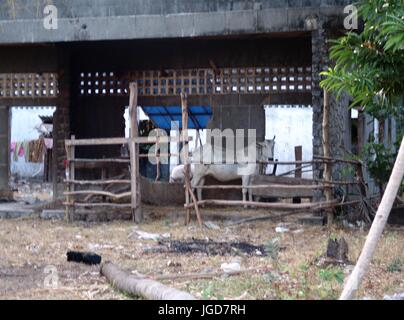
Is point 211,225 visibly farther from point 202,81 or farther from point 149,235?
point 202,81

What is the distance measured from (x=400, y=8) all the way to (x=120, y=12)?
6.29 metres

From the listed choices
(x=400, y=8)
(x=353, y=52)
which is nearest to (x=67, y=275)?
(x=353, y=52)

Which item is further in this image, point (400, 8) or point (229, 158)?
point (229, 158)

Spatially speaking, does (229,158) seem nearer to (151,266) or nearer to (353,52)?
(151,266)

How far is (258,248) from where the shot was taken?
8484 mm

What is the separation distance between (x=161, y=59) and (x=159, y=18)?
2272mm

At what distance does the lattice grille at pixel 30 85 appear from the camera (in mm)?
13328

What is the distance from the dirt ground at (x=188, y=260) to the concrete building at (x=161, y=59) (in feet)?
6.10

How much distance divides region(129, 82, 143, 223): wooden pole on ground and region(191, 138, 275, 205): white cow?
2077mm

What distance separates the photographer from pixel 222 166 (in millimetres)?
13094

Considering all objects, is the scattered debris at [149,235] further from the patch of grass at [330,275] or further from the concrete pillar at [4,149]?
the concrete pillar at [4,149]

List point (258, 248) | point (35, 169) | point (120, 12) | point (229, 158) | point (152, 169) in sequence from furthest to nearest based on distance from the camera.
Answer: point (35, 169) < point (152, 169) < point (229, 158) < point (120, 12) < point (258, 248)

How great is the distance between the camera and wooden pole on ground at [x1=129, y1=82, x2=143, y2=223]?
10680mm

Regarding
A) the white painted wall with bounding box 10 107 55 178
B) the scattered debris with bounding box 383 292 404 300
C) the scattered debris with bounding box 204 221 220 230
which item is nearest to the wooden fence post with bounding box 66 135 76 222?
the scattered debris with bounding box 204 221 220 230
